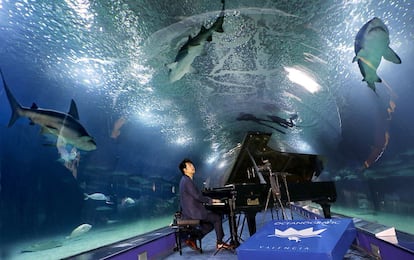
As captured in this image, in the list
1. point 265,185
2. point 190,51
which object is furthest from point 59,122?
point 265,185

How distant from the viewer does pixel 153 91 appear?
189 inches

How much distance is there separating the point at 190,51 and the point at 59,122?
6.85 feet

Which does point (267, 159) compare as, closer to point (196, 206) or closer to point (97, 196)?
point (196, 206)

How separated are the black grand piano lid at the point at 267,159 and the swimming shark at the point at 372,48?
8.66 feet

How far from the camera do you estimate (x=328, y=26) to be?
10.3 feet

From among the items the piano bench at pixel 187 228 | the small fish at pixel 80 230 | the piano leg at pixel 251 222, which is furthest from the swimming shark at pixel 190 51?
the small fish at pixel 80 230

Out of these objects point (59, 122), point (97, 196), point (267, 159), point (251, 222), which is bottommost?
point (251, 222)

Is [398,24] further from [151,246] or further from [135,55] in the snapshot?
[151,246]

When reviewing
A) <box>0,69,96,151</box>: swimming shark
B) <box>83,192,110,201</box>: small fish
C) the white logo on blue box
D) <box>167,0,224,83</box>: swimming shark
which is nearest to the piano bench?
<box>83,192,110,201</box>: small fish

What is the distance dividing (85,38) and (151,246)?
11.3 feet

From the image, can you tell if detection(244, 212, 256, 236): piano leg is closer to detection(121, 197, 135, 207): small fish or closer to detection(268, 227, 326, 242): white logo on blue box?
detection(121, 197, 135, 207): small fish

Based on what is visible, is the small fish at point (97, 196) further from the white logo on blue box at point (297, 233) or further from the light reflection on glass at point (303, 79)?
the light reflection on glass at point (303, 79)

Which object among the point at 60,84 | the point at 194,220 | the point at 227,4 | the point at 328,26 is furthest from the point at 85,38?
the point at 194,220

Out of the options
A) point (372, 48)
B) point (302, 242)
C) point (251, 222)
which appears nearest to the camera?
point (302, 242)
